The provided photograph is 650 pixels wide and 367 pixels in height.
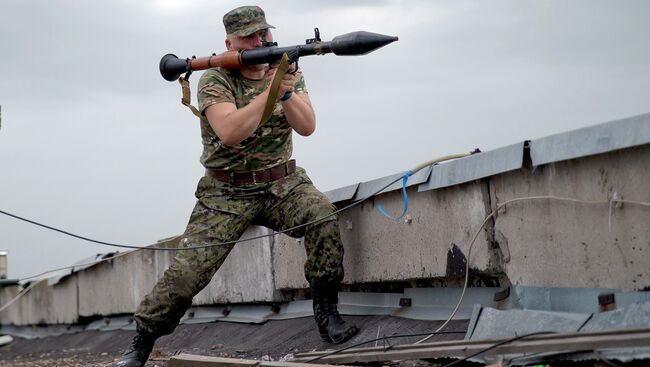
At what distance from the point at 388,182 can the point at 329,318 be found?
0.90 m

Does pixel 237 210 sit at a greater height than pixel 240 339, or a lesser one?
greater

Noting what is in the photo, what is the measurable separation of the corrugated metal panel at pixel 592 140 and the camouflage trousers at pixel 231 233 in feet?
5.27

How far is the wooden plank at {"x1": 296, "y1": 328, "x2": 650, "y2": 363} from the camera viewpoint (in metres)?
3.76

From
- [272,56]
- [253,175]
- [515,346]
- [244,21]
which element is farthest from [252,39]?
[515,346]

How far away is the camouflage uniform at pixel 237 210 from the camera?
6.04m

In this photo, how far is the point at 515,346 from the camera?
4.18m

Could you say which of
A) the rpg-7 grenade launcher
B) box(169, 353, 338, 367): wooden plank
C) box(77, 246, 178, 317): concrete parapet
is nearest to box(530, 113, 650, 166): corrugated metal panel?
the rpg-7 grenade launcher

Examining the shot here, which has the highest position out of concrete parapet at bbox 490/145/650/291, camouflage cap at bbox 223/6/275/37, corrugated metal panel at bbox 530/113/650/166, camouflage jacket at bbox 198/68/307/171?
camouflage cap at bbox 223/6/275/37

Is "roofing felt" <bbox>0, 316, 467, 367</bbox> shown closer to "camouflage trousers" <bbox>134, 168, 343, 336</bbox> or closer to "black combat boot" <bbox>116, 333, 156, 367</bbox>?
"camouflage trousers" <bbox>134, 168, 343, 336</bbox>

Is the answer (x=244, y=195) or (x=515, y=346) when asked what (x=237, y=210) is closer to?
(x=244, y=195)

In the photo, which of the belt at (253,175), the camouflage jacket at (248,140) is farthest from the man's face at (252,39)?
the belt at (253,175)

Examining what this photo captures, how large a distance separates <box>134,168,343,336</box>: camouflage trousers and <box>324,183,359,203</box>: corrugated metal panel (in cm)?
40

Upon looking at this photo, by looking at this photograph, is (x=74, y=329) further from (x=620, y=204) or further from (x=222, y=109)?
(x=620, y=204)

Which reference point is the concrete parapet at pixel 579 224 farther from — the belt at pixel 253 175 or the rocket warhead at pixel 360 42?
the belt at pixel 253 175
